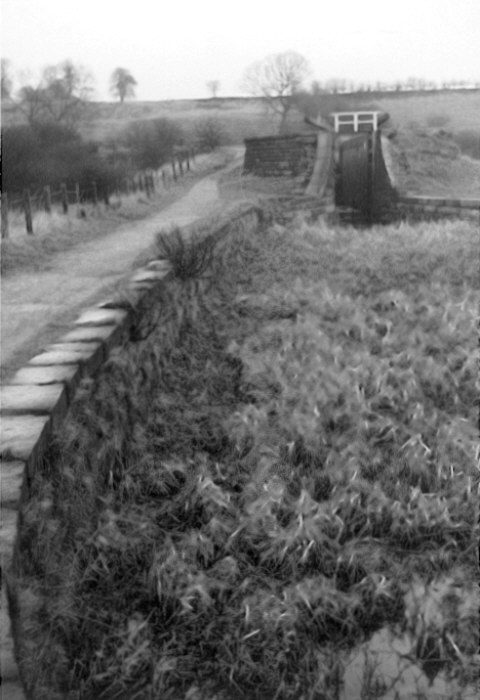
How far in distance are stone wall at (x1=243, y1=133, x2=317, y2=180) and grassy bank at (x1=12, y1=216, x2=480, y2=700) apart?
542 centimetres

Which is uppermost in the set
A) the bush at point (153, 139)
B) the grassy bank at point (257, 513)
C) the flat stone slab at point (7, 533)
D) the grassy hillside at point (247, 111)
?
the grassy hillside at point (247, 111)

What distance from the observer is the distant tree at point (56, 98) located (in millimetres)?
5339

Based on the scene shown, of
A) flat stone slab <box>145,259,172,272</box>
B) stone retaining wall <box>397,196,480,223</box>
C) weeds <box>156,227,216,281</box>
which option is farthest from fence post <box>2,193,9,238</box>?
stone retaining wall <box>397,196,480,223</box>

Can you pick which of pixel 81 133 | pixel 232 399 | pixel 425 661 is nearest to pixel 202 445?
pixel 232 399

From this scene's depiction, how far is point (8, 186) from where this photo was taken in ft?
30.4

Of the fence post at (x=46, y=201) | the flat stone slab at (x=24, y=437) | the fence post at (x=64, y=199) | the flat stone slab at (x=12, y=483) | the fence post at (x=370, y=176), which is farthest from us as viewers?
the fence post at (x=370, y=176)

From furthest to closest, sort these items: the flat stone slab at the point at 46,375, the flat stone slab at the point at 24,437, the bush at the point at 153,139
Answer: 1. the bush at the point at 153,139
2. the flat stone slab at the point at 46,375
3. the flat stone slab at the point at 24,437

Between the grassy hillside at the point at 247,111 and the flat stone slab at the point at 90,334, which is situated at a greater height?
the grassy hillside at the point at 247,111

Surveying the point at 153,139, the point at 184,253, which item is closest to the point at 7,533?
the point at 184,253

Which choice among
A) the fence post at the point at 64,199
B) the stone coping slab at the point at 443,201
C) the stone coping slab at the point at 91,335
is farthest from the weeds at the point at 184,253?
the stone coping slab at the point at 443,201

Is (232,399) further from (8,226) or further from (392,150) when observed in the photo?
Result: (392,150)

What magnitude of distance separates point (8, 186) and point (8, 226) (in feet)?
3.69

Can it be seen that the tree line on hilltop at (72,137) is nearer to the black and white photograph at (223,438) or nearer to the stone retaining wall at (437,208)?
the black and white photograph at (223,438)

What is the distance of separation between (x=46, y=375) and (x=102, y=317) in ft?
3.72
